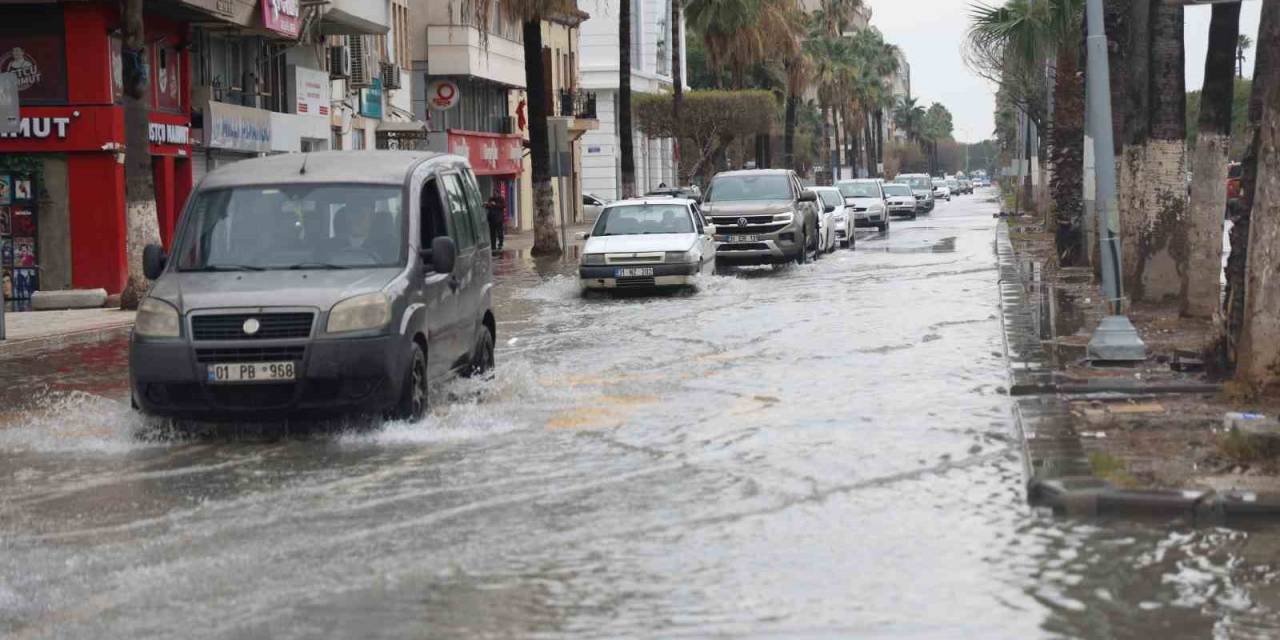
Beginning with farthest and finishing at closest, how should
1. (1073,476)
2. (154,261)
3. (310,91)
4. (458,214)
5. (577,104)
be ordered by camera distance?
(577,104)
(310,91)
(458,214)
(154,261)
(1073,476)

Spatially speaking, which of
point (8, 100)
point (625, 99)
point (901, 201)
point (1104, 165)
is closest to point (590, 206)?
point (901, 201)

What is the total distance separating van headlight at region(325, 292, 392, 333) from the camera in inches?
490

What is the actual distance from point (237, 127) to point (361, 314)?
91.2 ft

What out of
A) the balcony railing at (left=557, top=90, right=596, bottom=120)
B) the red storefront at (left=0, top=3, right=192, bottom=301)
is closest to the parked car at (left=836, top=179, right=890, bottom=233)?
the balcony railing at (left=557, top=90, right=596, bottom=120)

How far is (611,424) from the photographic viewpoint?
43.8 feet

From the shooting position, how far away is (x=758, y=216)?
1407 inches

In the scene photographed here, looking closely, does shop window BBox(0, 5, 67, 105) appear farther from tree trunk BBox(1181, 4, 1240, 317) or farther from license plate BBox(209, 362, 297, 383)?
license plate BBox(209, 362, 297, 383)

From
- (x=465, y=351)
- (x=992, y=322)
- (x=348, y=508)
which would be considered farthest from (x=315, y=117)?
(x=348, y=508)

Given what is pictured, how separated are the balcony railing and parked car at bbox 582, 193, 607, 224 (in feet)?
27.1

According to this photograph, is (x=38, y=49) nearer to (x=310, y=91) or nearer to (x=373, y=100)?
(x=310, y=91)

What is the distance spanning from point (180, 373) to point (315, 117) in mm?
33608

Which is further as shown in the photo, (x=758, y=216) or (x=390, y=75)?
(x=390, y=75)

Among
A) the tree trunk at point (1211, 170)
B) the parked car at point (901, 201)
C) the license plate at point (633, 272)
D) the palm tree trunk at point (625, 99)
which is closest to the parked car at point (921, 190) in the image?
the parked car at point (901, 201)

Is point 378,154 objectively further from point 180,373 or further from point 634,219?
point 634,219
